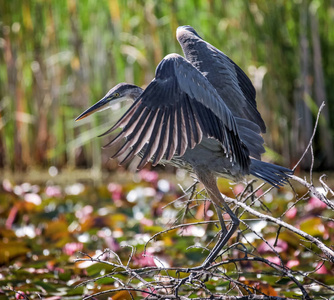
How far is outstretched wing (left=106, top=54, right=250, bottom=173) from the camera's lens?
219 cm

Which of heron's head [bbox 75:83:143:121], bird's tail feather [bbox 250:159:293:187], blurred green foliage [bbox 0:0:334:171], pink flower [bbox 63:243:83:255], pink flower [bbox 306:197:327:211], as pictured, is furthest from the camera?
blurred green foliage [bbox 0:0:334:171]

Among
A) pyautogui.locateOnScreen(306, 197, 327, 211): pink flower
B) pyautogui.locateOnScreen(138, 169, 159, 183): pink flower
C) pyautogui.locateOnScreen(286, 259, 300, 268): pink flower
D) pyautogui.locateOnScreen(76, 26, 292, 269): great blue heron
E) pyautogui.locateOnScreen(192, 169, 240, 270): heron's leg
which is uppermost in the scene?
pyautogui.locateOnScreen(76, 26, 292, 269): great blue heron

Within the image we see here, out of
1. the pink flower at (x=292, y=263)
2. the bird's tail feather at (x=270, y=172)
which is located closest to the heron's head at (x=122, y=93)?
the bird's tail feather at (x=270, y=172)

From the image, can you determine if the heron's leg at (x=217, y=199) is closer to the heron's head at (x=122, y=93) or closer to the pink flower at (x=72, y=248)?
the heron's head at (x=122, y=93)

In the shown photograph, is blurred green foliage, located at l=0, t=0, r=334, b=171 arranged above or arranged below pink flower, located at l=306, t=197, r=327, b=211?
above

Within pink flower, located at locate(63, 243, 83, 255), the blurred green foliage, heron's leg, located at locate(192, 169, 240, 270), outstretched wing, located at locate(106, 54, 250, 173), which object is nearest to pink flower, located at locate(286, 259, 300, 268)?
heron's leg, located at locate(192, 169, 240, 270)

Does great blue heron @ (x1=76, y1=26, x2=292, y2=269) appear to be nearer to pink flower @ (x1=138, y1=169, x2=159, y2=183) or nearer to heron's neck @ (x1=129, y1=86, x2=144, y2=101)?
heron's neck @ (x1=129, y1=86, x2=144, y2=101)

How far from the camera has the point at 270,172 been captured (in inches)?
104

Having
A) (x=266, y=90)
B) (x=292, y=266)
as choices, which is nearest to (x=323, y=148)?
(x=266, y=90)

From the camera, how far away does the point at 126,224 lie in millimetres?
3961

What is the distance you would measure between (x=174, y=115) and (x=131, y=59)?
3.45 m

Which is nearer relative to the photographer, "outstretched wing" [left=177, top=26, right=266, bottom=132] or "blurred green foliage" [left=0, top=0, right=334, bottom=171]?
"outstretched wing" [left=177, top=26, right=266, bottom=132]

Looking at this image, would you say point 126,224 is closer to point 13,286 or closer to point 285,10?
point 13,286

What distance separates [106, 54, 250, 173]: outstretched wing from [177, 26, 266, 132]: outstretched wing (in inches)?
20.6
